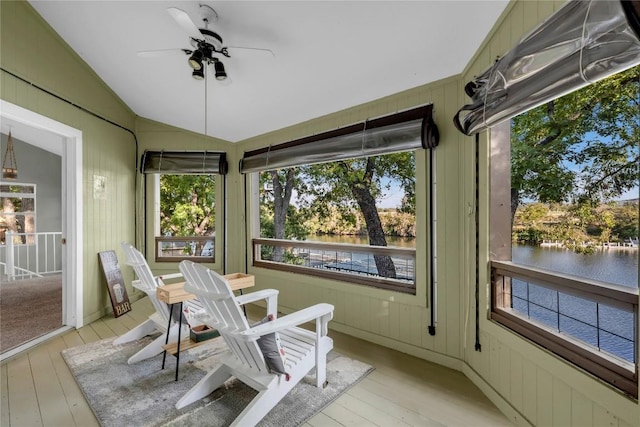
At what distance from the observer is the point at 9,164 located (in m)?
5.65

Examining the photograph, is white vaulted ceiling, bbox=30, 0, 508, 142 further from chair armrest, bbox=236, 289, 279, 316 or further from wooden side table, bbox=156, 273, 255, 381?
A: chair armrest, bbox=236, 289, 279, 316

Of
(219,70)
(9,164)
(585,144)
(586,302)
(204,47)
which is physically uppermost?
(204,47)

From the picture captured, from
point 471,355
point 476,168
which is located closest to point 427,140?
point 476,168

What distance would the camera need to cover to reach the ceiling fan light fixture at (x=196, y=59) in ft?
7.37

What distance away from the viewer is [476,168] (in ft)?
7.00

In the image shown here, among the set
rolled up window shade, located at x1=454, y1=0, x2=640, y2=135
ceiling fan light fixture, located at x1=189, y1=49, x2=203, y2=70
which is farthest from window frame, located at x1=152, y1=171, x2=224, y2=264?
rolled up window shade, located at x1=454, y1=0, x2=640, y2=135

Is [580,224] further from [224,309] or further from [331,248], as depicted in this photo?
[331,248]

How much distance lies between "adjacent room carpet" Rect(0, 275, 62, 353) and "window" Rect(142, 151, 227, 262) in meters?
1.38

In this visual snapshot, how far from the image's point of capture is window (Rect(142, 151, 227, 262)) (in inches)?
170

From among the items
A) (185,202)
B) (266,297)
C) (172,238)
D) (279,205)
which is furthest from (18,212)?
(266,297)

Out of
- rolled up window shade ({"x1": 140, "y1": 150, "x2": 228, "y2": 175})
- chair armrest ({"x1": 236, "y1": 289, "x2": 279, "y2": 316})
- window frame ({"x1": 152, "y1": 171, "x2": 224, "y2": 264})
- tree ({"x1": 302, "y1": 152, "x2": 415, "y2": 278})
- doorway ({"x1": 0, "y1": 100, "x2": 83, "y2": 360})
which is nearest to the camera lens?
chair armrest ({"x1": 236, "y1": 289, "x2": 279, "y2": 316})

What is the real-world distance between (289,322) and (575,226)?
5.23 ft

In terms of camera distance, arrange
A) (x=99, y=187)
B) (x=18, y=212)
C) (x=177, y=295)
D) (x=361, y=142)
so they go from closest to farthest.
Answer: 1. (x=177, y=295)
2. (x=361, y=142)
3. (x=99, y=187)
4. (x=18, y=212)

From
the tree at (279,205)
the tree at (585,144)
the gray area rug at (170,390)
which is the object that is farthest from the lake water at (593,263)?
the tree at (279,205)
